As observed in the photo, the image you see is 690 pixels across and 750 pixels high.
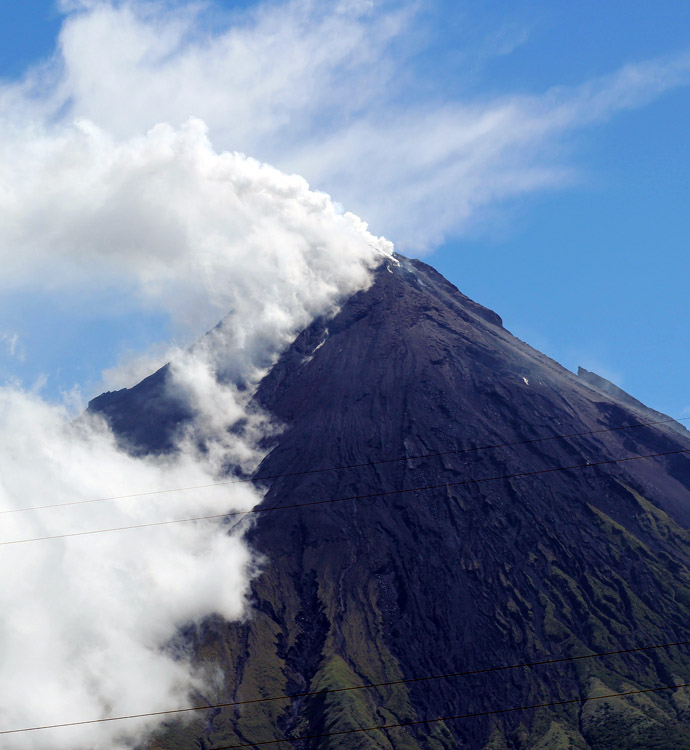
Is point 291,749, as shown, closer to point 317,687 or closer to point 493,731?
point 317,687

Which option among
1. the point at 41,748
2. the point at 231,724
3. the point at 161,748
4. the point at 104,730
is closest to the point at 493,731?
the point at 231,724

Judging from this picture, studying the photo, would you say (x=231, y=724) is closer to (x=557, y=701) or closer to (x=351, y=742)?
(x=351, y=742)

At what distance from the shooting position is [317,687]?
7830 inches

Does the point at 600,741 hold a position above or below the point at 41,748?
below

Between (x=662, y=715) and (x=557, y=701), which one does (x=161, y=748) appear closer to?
(x=557, y=701)

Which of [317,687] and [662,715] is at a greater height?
[317,687]

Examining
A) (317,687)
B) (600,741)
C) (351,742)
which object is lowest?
(600,741)

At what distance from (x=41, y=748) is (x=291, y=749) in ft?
162

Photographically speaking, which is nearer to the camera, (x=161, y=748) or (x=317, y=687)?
(x=161, y=748)

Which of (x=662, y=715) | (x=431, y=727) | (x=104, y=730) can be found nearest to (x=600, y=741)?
(x=662, y=715)

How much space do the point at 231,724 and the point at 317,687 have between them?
61.0 feet

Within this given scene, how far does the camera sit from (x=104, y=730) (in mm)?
192125

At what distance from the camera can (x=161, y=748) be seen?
186 meters

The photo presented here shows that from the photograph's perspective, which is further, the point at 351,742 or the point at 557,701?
the point at 557,701
